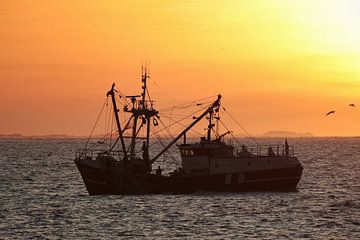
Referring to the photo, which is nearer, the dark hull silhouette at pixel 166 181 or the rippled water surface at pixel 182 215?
the rippled water surface at pixel 182 215

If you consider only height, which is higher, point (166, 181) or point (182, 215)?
point (166, 181)

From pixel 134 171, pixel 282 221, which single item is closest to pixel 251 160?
pixel 134 171

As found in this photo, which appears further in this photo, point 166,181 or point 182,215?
point 166,181

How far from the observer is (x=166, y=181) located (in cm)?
7912

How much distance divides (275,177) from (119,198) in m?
16.9

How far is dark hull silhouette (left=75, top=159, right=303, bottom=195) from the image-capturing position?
78750 mm

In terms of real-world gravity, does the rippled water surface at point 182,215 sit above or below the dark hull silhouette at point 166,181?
below

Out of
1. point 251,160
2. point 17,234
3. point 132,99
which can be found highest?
point 132,99

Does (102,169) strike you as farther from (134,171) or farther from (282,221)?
(282,221)

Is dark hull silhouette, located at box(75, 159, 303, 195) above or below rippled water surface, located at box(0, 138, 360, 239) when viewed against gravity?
above

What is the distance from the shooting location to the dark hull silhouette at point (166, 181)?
258ft

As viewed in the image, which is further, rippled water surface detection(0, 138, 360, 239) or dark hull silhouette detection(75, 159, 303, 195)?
dark hull silhouette detection(75, 159, 303, 195)

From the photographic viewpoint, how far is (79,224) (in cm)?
6003

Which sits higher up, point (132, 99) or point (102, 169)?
point (132, 99)
